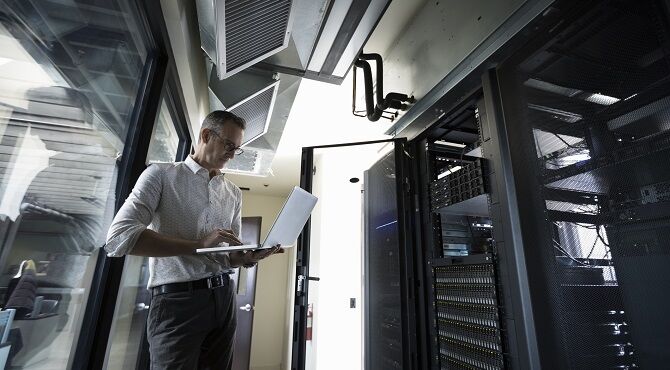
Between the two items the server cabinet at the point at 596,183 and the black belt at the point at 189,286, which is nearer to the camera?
the server cabinet at the point at 596,183

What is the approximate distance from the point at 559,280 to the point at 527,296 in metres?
0.11

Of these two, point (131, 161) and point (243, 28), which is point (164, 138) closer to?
point (131, 161)

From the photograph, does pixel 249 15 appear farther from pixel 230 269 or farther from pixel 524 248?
pixel 524 248

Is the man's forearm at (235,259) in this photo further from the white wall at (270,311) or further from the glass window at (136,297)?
the white wall at (270,311)

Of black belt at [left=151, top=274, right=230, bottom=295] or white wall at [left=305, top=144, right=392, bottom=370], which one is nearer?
black belt at [left=151, top=274, right=230, bottom=295]

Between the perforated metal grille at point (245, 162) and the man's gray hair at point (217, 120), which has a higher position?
the perforated metal grille at point (245, 162)

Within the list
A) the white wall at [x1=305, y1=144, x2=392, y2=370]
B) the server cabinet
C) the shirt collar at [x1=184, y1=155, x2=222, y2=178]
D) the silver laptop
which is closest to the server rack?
the server cabinet

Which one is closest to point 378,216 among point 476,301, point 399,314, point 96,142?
point 399,314

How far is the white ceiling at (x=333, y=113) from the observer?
180 centimetres

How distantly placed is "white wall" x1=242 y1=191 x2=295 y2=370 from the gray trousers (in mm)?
3567

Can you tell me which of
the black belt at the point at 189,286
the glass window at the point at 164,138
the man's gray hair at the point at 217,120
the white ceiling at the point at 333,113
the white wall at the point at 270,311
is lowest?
the white wall at the point at 270,311

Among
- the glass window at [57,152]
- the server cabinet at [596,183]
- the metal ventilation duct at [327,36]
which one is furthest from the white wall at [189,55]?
the server cabinet at [596,183]

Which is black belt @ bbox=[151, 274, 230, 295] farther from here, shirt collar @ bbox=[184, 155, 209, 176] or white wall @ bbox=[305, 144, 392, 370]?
white wall @ bbox=[305, 144, 392, 370]

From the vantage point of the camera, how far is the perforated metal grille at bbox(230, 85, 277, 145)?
178cm
